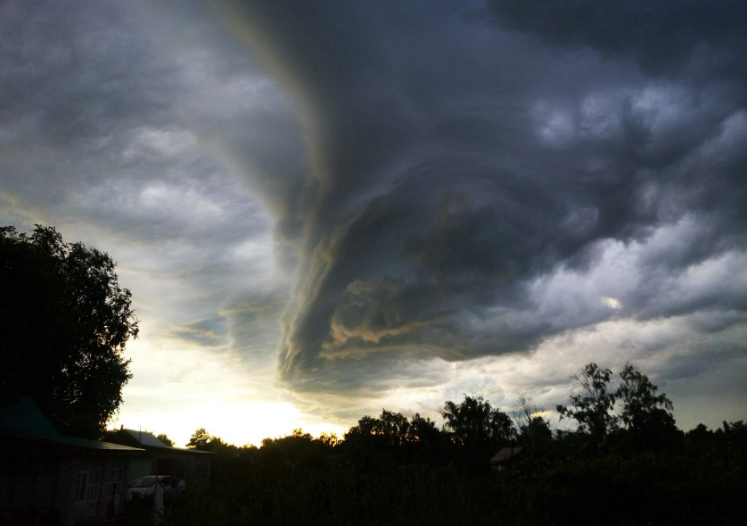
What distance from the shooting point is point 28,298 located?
1041 inches

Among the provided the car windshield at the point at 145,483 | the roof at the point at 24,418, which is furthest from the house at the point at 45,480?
the car windshield at the point at 145,483

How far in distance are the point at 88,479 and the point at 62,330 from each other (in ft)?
31.5

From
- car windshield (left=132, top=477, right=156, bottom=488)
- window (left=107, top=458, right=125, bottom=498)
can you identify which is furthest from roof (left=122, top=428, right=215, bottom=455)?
window (left=107, top=458, right=125, bottom=498)

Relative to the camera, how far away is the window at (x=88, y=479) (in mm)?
23594

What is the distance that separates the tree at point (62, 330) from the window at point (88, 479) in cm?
743

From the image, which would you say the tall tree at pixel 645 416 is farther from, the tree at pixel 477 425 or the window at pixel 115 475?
the window at pixel 115 475

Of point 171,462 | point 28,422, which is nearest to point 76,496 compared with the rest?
point 28,422

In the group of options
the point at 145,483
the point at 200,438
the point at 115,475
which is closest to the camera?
the point at 115,475

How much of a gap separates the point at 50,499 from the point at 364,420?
77927 mm

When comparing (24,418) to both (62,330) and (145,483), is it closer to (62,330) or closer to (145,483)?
(62,330)

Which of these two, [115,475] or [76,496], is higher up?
[115,475]

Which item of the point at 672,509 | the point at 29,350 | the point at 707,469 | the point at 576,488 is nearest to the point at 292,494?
the point at 576,488

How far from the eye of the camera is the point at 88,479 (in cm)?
2461

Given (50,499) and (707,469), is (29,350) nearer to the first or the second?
(50,499)
